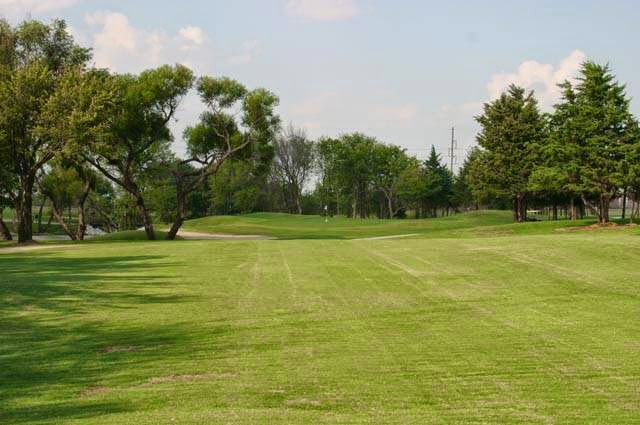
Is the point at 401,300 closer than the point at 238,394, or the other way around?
the point at 238,394

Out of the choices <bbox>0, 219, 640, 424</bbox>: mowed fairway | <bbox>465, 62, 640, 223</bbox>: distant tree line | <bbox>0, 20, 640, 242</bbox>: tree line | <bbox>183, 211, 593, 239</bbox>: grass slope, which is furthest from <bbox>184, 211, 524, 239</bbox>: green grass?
<bbox>0, 219, 640, 424</bbox>: mowed fairway

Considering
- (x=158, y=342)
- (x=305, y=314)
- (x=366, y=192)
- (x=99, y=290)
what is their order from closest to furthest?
(x=158, y=342) → (x=305, y=314) → (x=99, y=290) → (x=366, y=192)

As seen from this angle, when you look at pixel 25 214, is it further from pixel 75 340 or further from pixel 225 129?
pixel 75 340

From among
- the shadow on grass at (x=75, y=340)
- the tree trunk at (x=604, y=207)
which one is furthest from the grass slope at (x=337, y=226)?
the shadow on grass at (x=75, y=340)

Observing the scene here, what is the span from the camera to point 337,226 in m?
66.7

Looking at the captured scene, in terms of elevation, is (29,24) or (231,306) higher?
(29,24)

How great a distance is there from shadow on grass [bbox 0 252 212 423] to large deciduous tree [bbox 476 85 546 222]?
44451 mm

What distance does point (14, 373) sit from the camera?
28.8 ft

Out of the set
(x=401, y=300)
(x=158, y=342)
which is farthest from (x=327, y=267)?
(x=158, y=342)

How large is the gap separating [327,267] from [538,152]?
39069 mm

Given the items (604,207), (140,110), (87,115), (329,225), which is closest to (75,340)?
(87,115)

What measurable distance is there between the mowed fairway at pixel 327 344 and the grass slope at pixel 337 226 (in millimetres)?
30698

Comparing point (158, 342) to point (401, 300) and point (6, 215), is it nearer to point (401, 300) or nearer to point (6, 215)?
point (401, 300)

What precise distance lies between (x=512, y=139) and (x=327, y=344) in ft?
170
